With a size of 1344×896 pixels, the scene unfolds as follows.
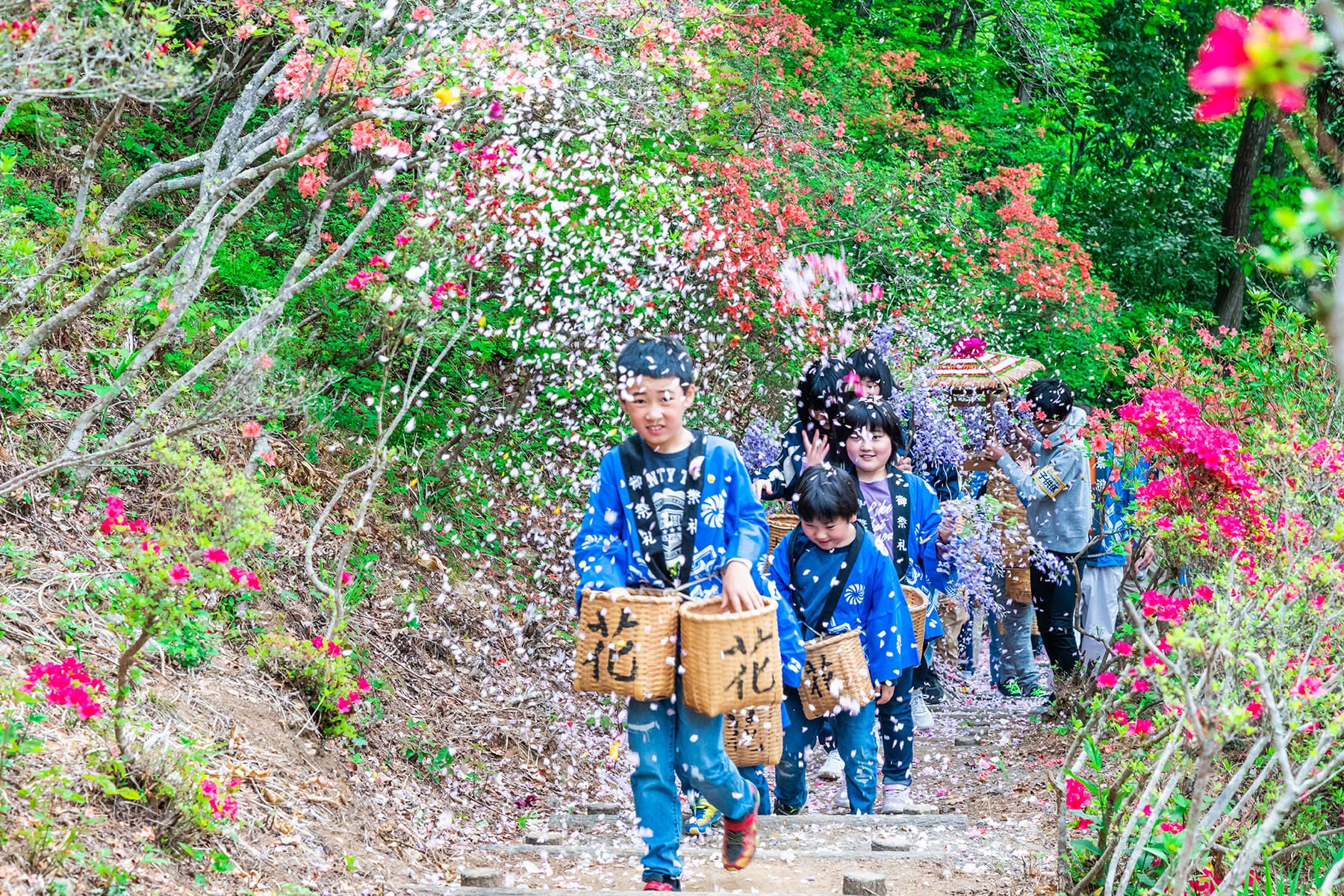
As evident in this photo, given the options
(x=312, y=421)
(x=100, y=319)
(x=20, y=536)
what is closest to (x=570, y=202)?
(x=312, y=421)

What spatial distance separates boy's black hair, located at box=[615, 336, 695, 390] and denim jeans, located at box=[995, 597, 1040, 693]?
15.4ft

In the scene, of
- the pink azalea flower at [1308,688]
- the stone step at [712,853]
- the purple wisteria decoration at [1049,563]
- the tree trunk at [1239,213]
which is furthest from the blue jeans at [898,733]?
the tree trunk at [1239,213]

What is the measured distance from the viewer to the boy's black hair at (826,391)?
5922 mm

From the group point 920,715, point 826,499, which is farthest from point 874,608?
point 920,715

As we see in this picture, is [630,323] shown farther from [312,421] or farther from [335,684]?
[335,684]

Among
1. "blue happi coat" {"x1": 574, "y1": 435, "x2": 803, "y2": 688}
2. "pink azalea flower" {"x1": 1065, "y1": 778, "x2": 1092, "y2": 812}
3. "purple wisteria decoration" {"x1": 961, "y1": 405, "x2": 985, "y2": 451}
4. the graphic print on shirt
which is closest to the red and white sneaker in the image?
"blue happi coat" {"x1": 574, "y1": 435, "x2": 803, "y2": 688}

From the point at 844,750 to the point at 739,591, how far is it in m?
1.65

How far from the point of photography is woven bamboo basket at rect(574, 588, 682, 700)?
3697 millimetres

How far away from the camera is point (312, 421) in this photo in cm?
682

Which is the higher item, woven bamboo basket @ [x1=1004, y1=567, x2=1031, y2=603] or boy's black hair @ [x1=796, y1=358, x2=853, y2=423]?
boy's black hair @ [x1=796, y1=358, x2=853, y2=423]

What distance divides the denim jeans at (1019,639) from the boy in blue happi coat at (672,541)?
14.3 ft

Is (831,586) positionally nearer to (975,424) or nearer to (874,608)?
(874,608)

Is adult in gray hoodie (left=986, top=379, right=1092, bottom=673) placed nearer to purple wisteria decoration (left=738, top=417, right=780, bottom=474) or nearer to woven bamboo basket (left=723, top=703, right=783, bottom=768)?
purple wisteria decoration (left=738, top=417, right=780, bottom=474)

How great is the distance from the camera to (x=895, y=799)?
5.35 metres
